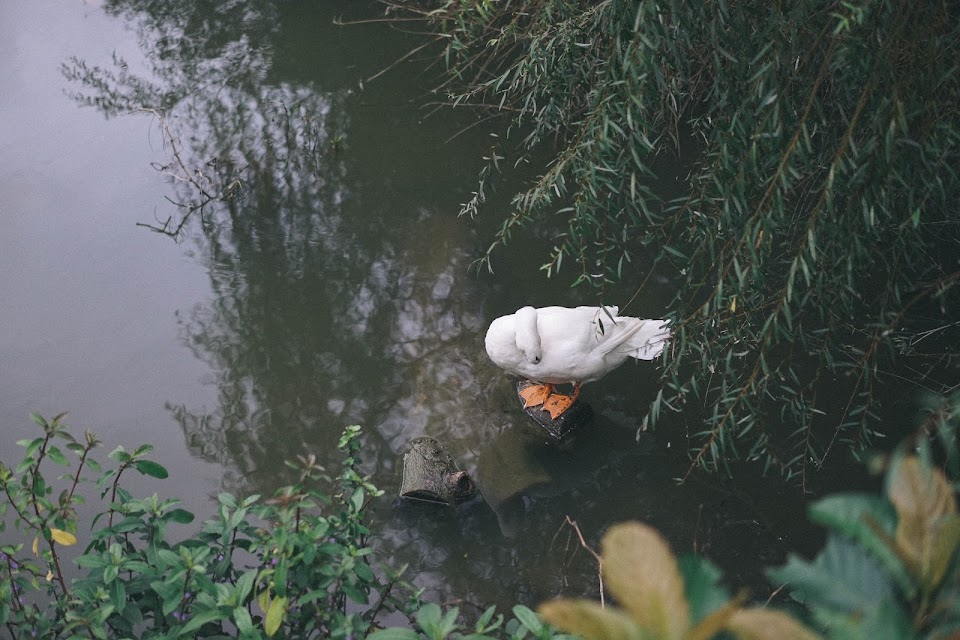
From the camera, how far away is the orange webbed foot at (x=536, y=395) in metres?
3.73

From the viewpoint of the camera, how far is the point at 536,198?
9.08ft

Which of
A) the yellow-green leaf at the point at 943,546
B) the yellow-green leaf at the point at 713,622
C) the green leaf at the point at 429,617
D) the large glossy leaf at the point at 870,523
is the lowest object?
the yellow-green leaf at the point at 943,546

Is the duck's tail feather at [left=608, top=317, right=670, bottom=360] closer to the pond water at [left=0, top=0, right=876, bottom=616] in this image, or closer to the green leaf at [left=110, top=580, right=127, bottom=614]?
the pond water at [left=0, top=0, right=876, bottom=616]

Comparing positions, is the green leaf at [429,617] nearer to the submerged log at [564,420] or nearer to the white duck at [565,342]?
the white duck at [565,342]

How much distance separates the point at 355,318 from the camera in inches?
170

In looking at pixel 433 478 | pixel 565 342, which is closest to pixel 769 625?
pixel 433 478

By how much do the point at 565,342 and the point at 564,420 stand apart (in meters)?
0.37

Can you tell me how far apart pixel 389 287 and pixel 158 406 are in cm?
127

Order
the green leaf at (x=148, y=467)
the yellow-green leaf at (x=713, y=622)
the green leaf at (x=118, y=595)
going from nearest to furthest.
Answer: the yellow-green leaf at (x=713, y=622) < the green leaf at (x=118, y=595) < the green leaf at (x=148, y=467)

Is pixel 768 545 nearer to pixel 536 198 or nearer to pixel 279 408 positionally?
pixel 536 198

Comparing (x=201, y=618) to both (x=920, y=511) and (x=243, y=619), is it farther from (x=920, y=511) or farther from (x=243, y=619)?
(x=920, y=511)

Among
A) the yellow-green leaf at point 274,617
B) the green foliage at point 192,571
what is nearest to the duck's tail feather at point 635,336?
the green foliage at point 192,571

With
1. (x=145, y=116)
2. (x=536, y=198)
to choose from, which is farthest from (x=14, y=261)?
(x=536, y=198)

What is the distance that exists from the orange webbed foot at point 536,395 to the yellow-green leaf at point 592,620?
303 centimetres
